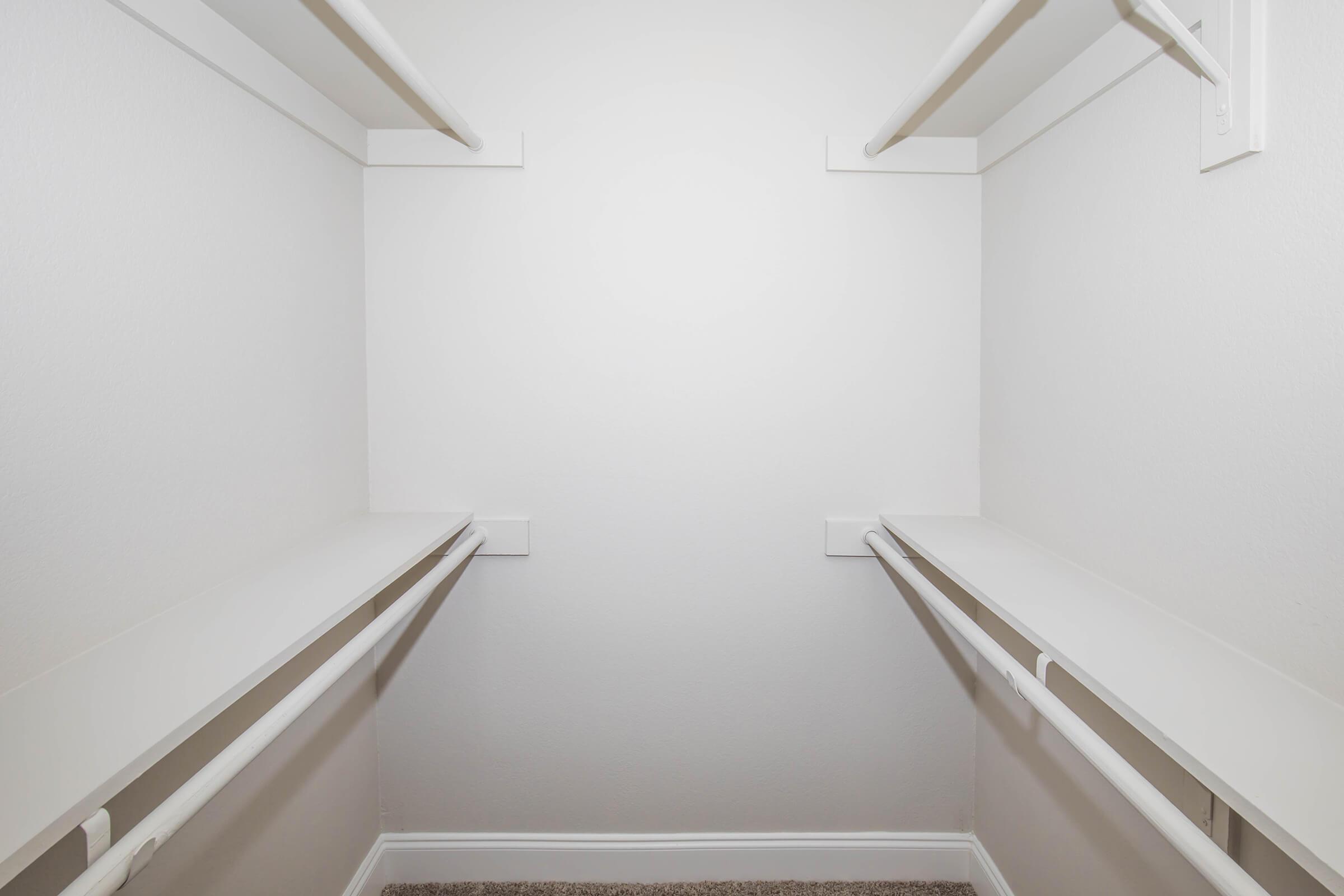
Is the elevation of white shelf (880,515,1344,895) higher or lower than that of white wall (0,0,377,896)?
lower

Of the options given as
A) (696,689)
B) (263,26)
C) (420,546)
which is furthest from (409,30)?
(696,689)

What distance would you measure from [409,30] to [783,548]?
5.08 feet

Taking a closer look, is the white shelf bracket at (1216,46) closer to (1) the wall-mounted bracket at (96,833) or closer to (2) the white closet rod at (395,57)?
(2) the white closet rod at (395,57)

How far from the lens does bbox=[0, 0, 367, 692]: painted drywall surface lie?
2.27 ft

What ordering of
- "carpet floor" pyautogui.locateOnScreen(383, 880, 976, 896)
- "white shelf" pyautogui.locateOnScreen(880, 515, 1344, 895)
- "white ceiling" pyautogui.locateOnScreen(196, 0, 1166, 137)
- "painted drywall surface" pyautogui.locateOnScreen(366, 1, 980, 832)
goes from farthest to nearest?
"carpet floor" pyautogui.locateOnScreen(383, 880, 976, 896)
"painted drywall surface" pyautogui.locateOnScreen(366, 1, 980, 832)
"white ceiling" pyautogui.locateOnScreen(196, 0, 1166, 137)
"white shelf" pyautogui.locateOnScreen(880, 515, 1344, 895)

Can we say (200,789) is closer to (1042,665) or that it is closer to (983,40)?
(1042,665)

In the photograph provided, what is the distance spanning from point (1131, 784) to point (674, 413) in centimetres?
106

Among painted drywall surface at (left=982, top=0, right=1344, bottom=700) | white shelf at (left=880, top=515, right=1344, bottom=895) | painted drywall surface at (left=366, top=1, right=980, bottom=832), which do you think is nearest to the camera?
white shelf at (left=880, top=515, right=1344, bottom=895)

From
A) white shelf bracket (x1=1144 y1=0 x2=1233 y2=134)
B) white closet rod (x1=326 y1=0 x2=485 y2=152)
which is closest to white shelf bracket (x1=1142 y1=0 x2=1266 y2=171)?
white shelf bracket (x1=1144 y1=0 x2=1233 y2=134)

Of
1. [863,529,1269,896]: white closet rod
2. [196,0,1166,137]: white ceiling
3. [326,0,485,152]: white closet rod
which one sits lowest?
[863,529,1269,896]: white closet rod

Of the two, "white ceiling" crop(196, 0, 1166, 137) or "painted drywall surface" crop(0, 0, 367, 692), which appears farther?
"white ceiling" crop(196, 0, 1166, 137)

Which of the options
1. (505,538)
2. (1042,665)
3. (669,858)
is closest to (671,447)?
(505,538)

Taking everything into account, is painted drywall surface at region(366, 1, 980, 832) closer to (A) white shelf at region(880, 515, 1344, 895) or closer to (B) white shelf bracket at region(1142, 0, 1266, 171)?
(A) white shelf at region(880, 515, 1344, 895)

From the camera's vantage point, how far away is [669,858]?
1534 mm
